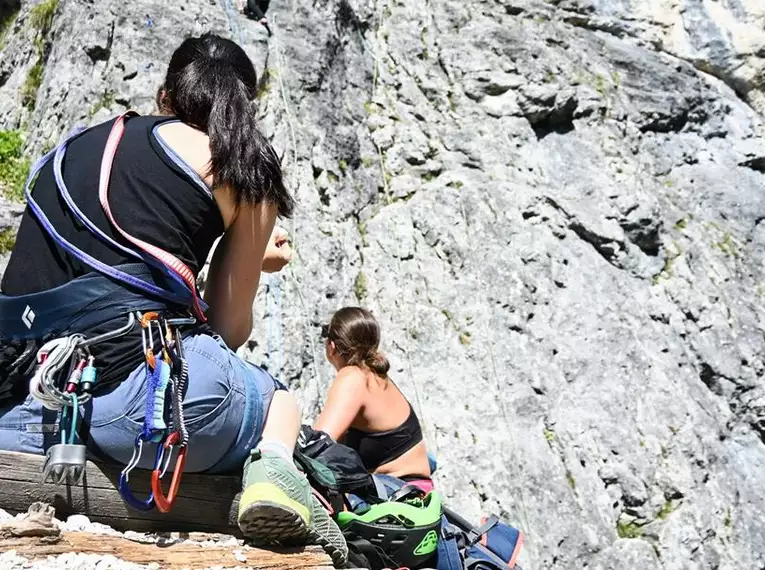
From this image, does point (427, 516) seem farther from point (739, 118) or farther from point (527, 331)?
point (739, 118)

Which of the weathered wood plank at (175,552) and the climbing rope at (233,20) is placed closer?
the weathered wood plank at (175,552)

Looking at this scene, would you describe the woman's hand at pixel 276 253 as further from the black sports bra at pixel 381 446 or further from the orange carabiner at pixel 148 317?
the black sports bra at pixel 381 446

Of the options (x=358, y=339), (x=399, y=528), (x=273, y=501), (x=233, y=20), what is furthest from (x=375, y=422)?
(x=233, y=20)

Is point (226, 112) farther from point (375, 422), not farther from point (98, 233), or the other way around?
point (375, 422)

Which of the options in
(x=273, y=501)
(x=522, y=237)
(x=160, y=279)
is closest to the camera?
(x=273, y=501)

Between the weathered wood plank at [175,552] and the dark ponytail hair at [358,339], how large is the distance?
216 cm

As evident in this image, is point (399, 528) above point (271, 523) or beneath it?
beneath

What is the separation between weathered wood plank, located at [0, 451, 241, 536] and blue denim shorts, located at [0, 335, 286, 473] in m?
0.06

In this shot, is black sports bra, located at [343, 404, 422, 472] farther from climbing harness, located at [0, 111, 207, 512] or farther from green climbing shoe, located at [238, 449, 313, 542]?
climbing harness, located at [0, 111, 207, 512]

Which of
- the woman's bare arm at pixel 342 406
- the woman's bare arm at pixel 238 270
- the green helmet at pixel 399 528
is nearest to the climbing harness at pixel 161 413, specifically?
the woman's bare arm at pixel 238 270

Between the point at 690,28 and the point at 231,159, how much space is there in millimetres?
10307

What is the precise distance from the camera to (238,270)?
300 centimetres

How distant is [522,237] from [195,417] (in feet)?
21.7

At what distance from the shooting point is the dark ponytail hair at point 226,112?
281 centimetres
